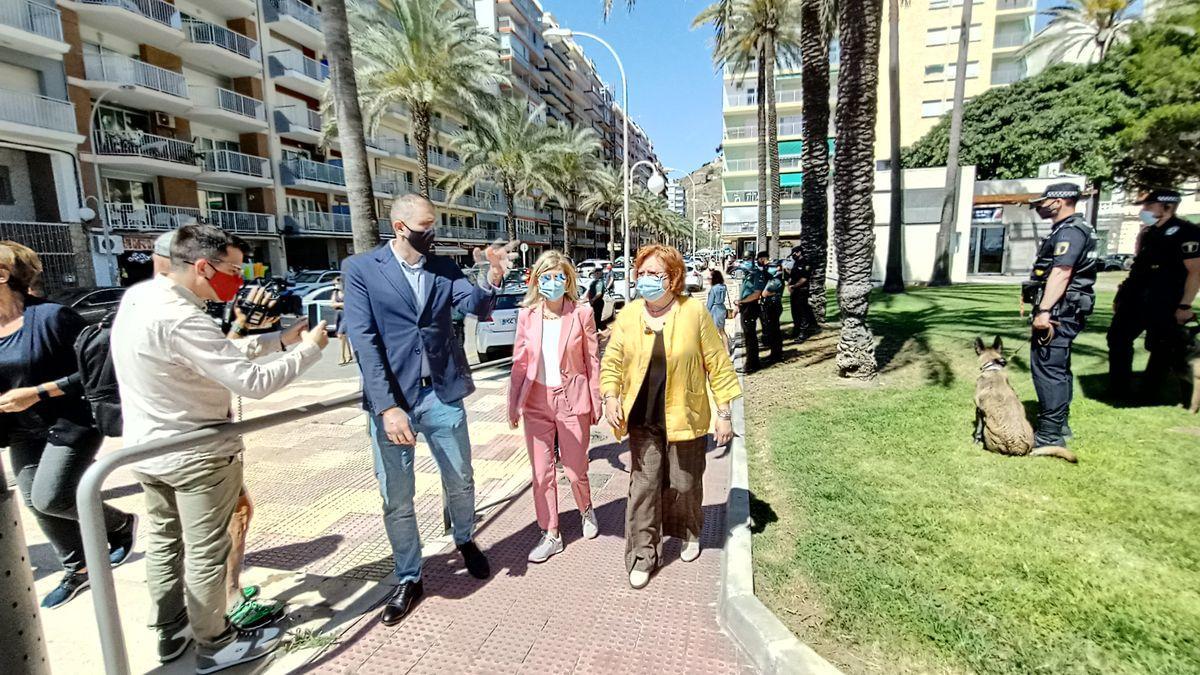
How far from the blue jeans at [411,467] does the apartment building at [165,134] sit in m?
14.4

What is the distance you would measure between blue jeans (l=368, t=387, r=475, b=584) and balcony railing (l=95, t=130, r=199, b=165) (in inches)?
1061

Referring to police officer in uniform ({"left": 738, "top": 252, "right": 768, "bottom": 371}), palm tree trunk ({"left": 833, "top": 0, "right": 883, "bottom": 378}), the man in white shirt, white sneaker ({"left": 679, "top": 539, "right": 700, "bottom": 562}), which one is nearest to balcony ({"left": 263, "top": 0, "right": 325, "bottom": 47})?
police officer in uniform ({"left": 738, "top": 252, "right": 768, "bottom": 371})

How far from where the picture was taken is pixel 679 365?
10.7 ft

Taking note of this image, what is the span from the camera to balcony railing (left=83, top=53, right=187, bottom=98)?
70.7 feet

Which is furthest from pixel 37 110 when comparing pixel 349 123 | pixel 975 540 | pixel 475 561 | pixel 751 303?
pixel 975 540

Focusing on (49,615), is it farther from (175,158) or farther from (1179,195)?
(175,158)

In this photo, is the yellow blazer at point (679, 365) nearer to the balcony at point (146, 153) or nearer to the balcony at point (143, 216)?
the balcony at point (143, 216)

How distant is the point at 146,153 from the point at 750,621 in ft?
95.5

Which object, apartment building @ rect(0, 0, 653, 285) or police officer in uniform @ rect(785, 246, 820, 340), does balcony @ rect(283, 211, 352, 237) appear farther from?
police officer in uniform @ rect(785, 246, 820, 340)

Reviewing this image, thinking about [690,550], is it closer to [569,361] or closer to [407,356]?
[569,361]

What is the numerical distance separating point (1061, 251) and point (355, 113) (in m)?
6.84

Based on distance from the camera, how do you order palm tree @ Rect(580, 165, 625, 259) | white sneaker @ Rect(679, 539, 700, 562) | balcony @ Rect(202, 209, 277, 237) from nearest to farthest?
white sneaker @ Rect(679, 539, 700, 562) → balcony @ Rect(202, 209, 277, 237) → palm tree @ Rect(580, 165, 625, 259)

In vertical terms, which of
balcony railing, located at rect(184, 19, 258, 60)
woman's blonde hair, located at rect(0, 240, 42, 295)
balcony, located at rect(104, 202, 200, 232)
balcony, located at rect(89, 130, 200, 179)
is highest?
balcony railing, located at rect(184, 19, 258, 60)

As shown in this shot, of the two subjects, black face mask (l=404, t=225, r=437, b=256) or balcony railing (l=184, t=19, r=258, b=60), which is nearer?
black face mask (l=404, t=225, r=437, b=256)
